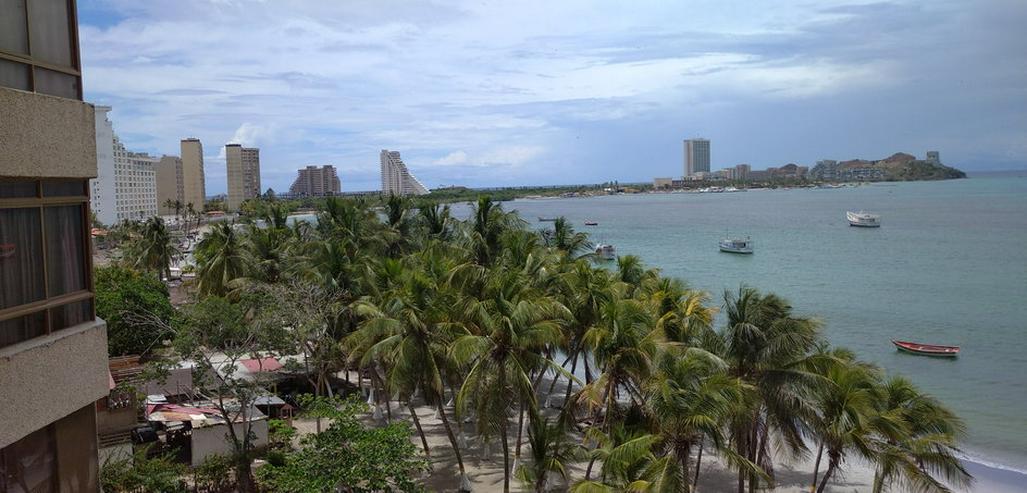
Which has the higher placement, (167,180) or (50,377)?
(167,180)

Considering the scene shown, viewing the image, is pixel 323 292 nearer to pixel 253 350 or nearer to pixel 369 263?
pixel 369 263

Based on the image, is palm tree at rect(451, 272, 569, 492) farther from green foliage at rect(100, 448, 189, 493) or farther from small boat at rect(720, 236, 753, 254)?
small boat at rect(720, 236, 753, 254)

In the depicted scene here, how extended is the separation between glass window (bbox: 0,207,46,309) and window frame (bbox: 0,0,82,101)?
1.18 metres

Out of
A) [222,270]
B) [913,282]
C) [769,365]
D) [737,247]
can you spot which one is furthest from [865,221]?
[769,365]

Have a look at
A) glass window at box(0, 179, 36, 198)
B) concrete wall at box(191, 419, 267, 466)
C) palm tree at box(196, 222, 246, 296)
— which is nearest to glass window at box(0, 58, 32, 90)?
glass window at box(0, 179, 36, 198)

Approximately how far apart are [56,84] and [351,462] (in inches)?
258

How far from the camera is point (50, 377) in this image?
6738 millimetres

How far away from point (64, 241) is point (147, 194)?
176858mm

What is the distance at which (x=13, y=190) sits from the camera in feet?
20.9

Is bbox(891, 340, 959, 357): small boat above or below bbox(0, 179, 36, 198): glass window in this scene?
below

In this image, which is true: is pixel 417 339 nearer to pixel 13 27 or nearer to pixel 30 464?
pixel 30 464

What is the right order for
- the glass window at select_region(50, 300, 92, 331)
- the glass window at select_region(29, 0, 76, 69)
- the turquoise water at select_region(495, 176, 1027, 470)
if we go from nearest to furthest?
the glass window at select_region(29, 0, 76, 69), the glass window at select_region(50, 300, 92, 331), the turquoise water at select_region(495, 176, 1027, 470)

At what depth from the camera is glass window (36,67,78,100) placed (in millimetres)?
6785

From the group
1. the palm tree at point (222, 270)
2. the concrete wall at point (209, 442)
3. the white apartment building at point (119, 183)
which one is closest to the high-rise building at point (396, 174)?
the white apartment building at point (119, 183)
